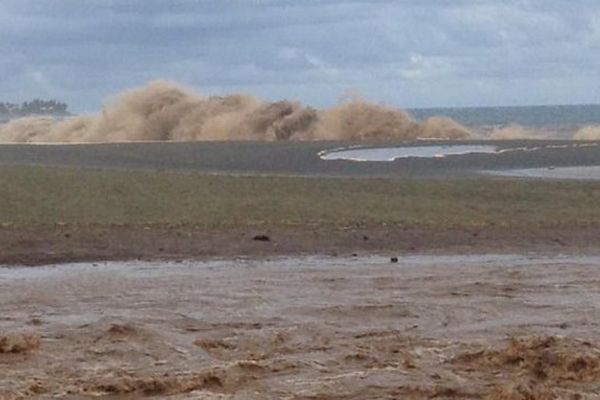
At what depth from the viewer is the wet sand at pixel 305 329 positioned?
964cm

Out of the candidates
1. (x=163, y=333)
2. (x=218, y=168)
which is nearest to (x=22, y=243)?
(x=163, y=333)

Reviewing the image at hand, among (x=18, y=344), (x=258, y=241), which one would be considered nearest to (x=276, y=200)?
(x=258, y=241)

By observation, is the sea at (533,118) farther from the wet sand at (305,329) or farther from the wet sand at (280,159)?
the wet sand at (305,329)

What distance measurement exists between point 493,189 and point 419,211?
3569 millimetres

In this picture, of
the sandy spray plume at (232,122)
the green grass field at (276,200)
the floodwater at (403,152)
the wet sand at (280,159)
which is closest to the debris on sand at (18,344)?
the green grass field at (276,200)

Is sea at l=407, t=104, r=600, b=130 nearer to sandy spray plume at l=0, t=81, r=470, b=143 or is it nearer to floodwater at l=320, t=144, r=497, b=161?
sandy spray plume at l=0, t=81, r=470, b=143

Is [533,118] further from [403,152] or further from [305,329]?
[305,329]

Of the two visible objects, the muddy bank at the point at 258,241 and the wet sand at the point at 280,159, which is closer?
the muddy bank at the point at 258,241

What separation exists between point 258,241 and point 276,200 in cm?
478

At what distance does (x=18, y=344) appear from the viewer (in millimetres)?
10805

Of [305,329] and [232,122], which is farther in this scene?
[232,122]

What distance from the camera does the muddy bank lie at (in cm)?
1714

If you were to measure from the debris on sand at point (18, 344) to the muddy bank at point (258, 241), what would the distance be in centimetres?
544

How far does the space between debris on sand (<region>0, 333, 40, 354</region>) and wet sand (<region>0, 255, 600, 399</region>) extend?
2cm
